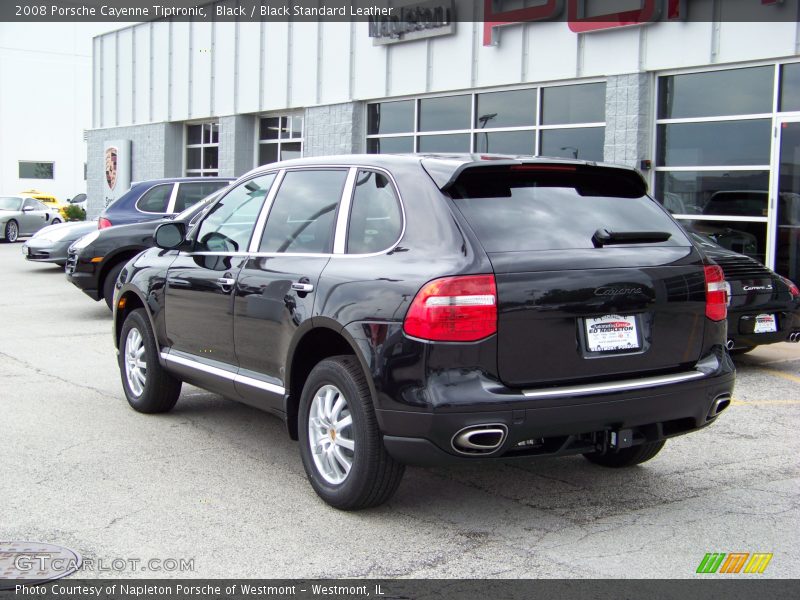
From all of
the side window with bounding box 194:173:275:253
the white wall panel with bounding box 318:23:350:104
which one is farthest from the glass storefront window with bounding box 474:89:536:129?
the side window with bounding box 194:173:275:253

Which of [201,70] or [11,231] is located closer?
[201,70]

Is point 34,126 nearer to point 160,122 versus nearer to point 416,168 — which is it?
point 160,122

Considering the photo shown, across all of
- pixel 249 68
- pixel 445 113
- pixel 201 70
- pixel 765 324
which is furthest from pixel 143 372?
pixel 201 70

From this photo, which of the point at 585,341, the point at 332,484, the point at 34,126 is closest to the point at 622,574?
the point at 585,341

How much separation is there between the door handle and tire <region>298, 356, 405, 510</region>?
0.39 meters

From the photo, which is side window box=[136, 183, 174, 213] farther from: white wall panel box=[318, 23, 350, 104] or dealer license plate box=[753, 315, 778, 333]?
dealer license plate box=[753, 315, 778, 333]

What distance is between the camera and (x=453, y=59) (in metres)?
18.0

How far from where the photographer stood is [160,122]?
1102 inches

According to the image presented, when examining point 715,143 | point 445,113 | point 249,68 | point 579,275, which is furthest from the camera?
point 249,68

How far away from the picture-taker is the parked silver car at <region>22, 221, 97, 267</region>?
668 inches

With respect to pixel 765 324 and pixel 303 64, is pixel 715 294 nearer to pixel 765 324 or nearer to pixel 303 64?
pixel 765 324

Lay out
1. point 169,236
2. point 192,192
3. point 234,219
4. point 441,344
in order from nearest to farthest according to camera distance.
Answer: point 441,344 < point 234,219 < point 169,236 < point 192,192

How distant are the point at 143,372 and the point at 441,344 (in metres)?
3.46

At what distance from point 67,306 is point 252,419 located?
7.80 metres
